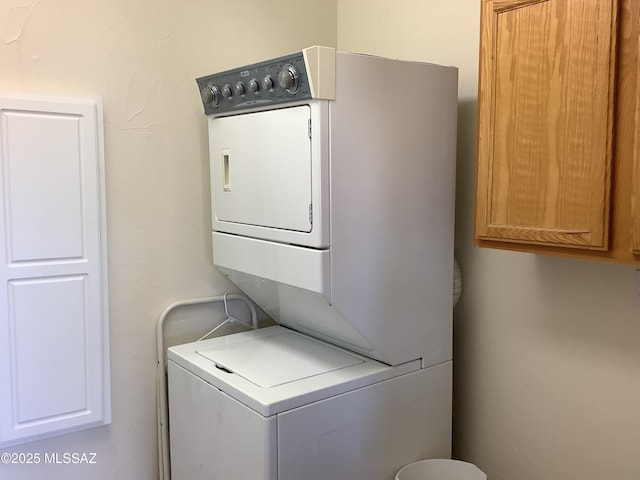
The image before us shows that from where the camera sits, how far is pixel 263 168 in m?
1.87

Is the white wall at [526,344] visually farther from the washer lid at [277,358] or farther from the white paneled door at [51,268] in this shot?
the white paneled door at [51,268]

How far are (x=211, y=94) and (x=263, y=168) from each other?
0.38 metres

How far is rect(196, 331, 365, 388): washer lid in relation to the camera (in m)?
1.83

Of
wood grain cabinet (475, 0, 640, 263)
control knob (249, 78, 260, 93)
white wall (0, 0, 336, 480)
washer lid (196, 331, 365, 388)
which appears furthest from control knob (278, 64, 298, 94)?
washer lid (196, 331, 365, 388)

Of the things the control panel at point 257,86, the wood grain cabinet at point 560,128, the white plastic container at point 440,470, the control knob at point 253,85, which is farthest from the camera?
the white plastic container at point 440,470

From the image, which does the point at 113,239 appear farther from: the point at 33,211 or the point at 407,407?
the point at 407,407

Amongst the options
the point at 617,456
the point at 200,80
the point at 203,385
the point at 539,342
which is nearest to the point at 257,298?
the point at 203,385

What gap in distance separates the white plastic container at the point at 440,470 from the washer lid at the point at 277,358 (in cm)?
41

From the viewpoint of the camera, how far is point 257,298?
91.0 inches

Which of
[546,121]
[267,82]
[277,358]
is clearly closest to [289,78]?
[267,82]

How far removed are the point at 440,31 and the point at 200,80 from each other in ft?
2.93

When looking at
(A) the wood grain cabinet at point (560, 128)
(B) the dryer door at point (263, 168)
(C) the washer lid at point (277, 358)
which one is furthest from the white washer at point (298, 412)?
(A) the wood grain cabinet at point (560, 128)

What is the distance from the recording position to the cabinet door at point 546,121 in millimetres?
1346

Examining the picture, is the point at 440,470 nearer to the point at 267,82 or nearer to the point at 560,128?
the point at 560,128
